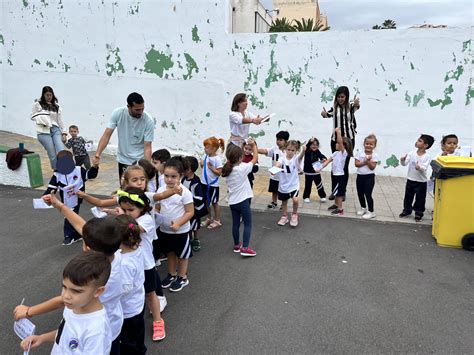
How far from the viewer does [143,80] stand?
9180mm

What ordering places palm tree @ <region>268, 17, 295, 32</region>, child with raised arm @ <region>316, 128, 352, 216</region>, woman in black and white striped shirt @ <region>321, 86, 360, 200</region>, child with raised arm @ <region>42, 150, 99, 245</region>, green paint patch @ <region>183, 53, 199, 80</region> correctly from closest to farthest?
1. child with raised arm @ <region>42, 150, 99, 245</region>
2. child with raised arm @ <region>316, 128, 352, 216</region>
3. woman in black and white striped shirt @ <region>321, 86, 360, 200</region>
4. green paint patch @ <region>183, 53, 199, 80</region>
5. palm tree @ <region>268, 17, 295, 32</region>

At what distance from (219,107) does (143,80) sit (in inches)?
79.0

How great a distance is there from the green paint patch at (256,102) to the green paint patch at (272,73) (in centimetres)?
36

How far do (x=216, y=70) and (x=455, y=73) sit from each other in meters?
4.95

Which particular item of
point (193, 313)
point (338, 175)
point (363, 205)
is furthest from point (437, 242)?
point (193, 313)

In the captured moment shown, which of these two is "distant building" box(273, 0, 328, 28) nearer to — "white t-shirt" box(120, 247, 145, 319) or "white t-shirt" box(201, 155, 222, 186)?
"white t-shirt" box(201, 155, 222, 186)

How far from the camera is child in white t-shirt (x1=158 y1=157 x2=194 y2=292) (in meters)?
3.26

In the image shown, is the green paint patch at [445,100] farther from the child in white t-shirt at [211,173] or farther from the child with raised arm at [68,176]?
the child with raised arm at [68,176]

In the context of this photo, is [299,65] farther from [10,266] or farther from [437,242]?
[10,266]

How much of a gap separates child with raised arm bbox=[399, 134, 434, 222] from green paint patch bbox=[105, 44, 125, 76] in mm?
6899

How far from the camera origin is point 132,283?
2.35m

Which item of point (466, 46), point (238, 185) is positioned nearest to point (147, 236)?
point (238, 185)

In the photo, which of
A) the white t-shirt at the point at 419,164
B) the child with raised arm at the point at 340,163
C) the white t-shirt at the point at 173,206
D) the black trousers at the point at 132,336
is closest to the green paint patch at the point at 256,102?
the child with raised arm at the point at 340,163

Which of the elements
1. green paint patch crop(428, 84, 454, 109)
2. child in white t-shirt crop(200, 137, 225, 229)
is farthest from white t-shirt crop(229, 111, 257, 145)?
green paint patch crop(428, 84, 454, 109)
